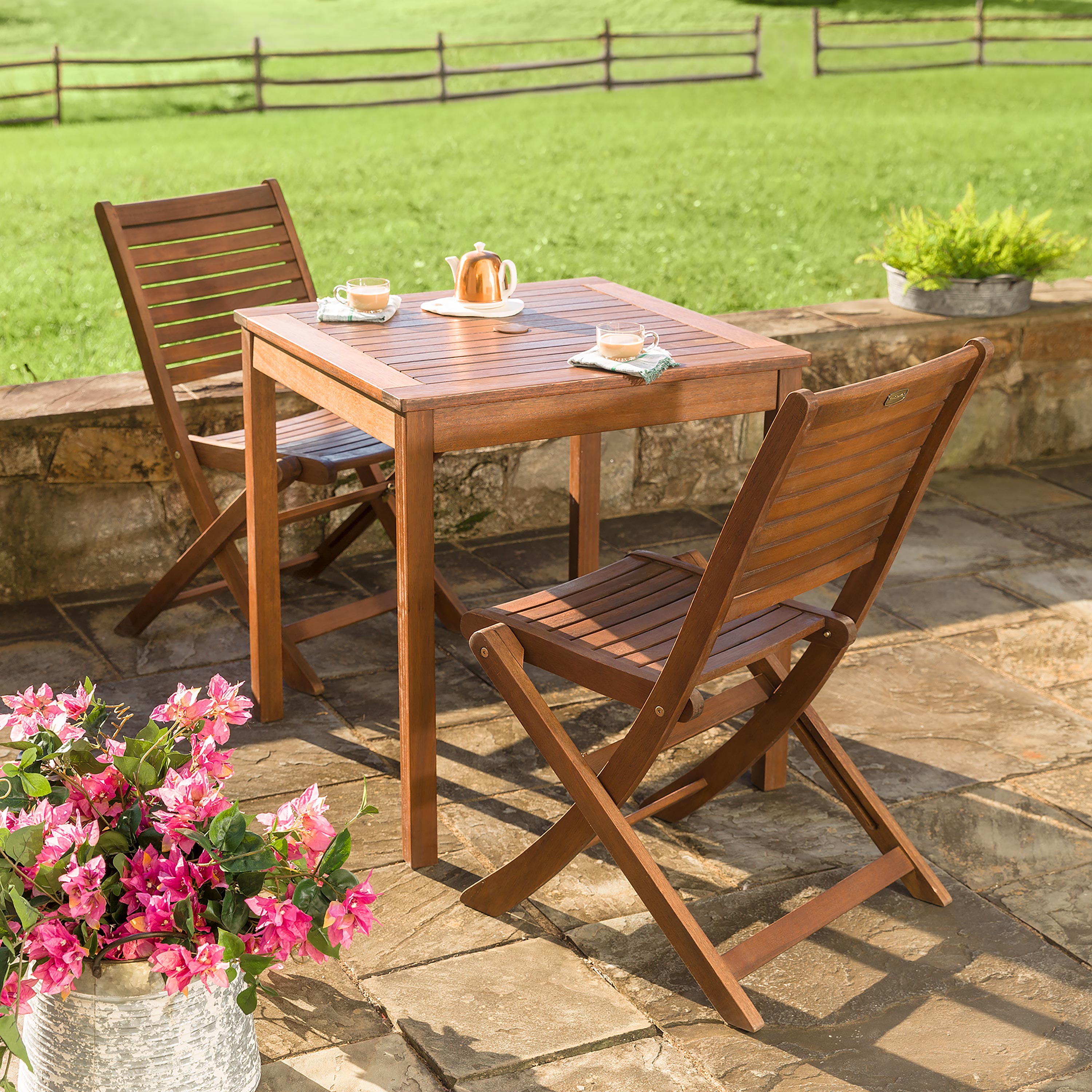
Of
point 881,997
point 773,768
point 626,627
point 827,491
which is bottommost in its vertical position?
point 881,997

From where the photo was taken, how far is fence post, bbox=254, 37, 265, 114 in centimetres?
1778

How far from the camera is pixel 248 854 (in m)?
1.92

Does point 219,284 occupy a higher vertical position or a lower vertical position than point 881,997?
higher

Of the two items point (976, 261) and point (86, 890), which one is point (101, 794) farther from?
point (976, 261)

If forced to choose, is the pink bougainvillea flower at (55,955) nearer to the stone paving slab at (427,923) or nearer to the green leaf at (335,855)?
the green leaf at (335,855)

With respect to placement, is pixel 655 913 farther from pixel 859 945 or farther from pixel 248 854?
pixel 248 854

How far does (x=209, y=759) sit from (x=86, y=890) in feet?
0.83

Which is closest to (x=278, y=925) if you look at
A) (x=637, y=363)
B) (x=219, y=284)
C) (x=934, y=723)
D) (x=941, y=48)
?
(x=637, y=363)

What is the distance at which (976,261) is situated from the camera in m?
5.12

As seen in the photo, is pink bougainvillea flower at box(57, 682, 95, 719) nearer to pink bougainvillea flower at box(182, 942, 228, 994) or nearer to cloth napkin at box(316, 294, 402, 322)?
pink bougainvillea flower at box(182, 942, 228, 994)

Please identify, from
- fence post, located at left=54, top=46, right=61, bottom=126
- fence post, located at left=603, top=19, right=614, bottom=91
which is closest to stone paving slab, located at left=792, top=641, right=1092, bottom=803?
fence post, located at left=54, top=46, right=61, bottom=126

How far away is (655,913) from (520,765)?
888 mm

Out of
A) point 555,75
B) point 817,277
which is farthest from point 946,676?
point 555,75

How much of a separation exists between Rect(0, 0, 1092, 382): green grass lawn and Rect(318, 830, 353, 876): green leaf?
314 cm
